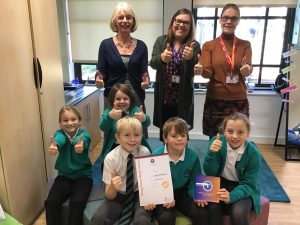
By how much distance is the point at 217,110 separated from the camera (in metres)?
2.31

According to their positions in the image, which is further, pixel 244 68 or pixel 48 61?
pixel 48 61

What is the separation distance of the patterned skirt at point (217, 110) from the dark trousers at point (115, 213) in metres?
0.88

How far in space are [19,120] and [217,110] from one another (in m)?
1.43

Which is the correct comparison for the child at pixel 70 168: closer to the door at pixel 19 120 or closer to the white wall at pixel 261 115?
the door at pixel 19 120

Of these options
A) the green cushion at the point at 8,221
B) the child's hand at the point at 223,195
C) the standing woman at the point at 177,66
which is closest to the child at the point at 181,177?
the child's hand at the point at 223,195

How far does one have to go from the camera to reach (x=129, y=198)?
1816 millimetres

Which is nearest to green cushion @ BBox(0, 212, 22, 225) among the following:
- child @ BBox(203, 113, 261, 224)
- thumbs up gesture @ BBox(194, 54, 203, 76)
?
child @ BBox(203, 113, 261, 224)

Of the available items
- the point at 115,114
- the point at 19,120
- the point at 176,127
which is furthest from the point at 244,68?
the point at 19,120

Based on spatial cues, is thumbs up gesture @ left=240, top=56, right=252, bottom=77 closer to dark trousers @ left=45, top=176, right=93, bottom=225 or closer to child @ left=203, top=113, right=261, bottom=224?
child @ left=203, top=113, right=261, bottom=224

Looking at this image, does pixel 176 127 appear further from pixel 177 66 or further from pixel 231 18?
pixel 231 18

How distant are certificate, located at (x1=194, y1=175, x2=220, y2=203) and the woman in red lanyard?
2.08 ft

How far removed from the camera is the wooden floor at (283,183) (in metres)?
2.29

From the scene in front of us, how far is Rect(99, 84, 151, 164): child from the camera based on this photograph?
80.1 inches

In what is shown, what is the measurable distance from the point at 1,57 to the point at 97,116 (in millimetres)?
2052
